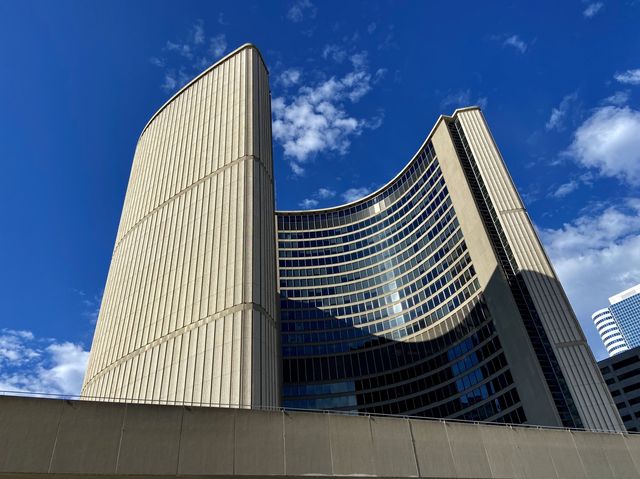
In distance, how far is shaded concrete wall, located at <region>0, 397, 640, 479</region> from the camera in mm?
14219

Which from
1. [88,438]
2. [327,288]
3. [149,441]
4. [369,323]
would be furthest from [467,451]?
[327,288]

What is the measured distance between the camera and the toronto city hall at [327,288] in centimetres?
3497

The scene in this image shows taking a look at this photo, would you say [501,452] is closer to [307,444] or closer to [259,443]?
[307,444]

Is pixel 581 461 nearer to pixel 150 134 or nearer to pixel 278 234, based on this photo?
pixel 150 134

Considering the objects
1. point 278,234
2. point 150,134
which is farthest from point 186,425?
point 278,234

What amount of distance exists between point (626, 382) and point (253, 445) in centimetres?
12081

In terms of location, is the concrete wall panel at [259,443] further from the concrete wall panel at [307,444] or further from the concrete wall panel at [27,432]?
the concrete wall panel at [27,432]

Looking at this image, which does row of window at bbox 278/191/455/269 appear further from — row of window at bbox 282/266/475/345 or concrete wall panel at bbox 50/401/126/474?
concrete wall panel at bbox 50/401/126/474

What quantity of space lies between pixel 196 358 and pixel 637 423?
11275cm

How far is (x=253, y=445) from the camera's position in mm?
16266

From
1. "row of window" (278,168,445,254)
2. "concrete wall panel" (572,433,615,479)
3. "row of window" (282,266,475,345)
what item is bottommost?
"concrete wall panel" (572,433,615,479)

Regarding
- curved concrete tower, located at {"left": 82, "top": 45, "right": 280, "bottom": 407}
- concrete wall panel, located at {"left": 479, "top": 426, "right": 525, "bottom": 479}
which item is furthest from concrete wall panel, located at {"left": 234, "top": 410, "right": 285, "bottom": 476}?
curved concrete tower, located at {"left": 82, "top": 45, "right": 280, "bottom": 407}

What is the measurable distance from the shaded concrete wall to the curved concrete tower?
42.3ft

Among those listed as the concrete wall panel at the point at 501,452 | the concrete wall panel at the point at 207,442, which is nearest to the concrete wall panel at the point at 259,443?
the concrete wall panel at the point at 207,442
